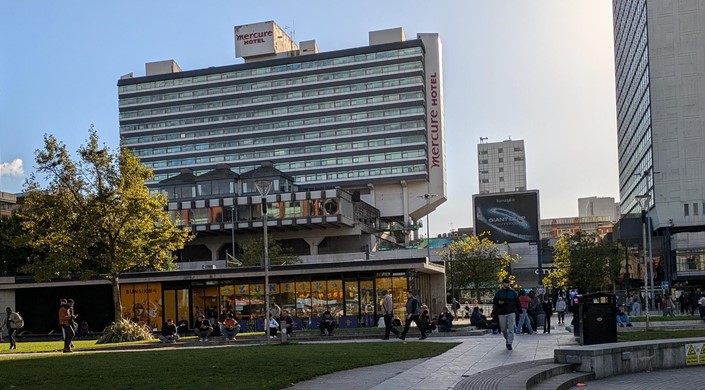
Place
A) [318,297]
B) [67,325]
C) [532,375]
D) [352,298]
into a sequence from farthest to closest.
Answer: [318,297] < [352,298] < [67,325] < [532,375]

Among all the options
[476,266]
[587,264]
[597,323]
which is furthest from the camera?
[587,264]

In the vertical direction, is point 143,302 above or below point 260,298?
below

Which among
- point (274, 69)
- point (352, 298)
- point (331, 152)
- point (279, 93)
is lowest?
point (352, 298)

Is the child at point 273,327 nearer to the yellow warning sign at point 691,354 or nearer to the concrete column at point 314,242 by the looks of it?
the yellow warning sign at point 691,354

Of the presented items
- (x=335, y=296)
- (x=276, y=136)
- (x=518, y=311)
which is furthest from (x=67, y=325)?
(x=276, y=136)

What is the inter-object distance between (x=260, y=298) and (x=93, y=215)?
11931 millimetres

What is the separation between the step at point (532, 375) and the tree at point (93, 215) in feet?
84.6

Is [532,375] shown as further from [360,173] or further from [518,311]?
[360,173]

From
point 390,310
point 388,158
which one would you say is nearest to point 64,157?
point 390,310

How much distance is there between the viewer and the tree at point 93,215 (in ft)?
121

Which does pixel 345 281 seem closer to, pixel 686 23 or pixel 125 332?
pixel 125 332

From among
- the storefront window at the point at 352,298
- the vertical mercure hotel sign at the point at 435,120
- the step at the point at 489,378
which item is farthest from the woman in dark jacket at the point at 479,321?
the vertical mercure hotel sign at the point at 435,120

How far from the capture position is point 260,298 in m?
45.4

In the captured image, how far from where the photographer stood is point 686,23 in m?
88.9
